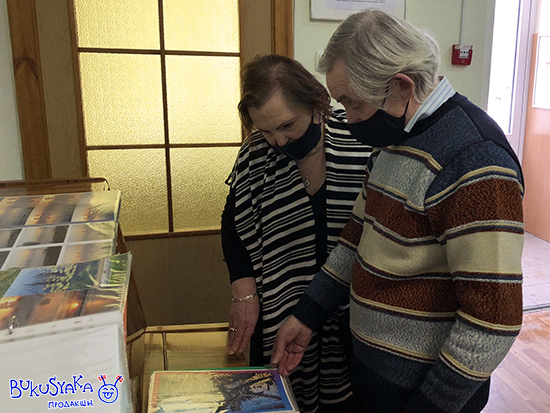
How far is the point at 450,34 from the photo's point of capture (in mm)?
2273

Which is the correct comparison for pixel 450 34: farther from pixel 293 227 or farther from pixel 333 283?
pixel 333 283

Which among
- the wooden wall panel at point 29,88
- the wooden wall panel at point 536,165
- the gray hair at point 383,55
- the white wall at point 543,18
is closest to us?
the gray hair at point 383,55

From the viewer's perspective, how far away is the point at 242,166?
1.33m

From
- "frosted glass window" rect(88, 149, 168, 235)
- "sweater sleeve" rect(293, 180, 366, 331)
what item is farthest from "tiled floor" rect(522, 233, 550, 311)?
"sweater sleeve" rect(293, 180, 366, 331)

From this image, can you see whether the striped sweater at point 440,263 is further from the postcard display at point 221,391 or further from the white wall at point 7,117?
the white wall at point 7,117

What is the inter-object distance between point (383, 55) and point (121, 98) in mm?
1425

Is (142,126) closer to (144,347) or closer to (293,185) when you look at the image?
(293,185)

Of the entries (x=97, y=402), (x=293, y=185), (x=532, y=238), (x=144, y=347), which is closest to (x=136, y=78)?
(x=293, y=185)

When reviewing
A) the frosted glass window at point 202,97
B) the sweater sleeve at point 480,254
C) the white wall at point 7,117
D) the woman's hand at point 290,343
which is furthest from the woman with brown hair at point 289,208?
the white wall at point 7,117

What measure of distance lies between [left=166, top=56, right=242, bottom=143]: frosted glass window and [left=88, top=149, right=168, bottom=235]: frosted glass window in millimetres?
144

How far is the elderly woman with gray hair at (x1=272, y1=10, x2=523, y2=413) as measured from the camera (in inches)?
27.9

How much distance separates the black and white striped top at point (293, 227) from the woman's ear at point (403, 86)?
0.41 m

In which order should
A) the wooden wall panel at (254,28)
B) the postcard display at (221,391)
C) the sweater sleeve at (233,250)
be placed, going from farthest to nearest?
the wooden wall panel at (254,28)
the sweater sleeve at (233,250)
the postcard display at (221,391)

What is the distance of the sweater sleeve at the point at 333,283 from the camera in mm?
1033
